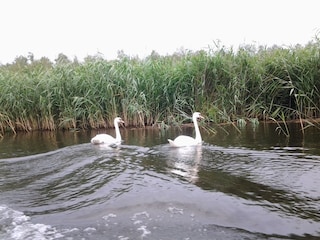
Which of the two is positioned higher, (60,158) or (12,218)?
(60,158)

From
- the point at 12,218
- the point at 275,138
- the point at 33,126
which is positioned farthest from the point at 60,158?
the point at 33,126

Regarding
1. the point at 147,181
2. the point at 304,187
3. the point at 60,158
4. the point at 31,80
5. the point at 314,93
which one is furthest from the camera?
the point at 31,80

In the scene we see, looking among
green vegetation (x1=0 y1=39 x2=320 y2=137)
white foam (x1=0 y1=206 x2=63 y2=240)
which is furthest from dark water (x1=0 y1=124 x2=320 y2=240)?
green vegetation (x1=0 y1=39 x2=320 y2=137)

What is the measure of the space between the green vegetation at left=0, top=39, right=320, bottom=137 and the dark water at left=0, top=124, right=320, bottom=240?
357 cm

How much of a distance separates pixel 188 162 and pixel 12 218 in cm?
327

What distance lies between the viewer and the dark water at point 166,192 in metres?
4.36

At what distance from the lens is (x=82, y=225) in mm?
4582

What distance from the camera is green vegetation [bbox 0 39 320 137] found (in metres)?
12.1

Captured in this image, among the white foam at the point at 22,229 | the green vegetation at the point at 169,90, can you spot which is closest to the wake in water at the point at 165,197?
Answer: the white foam at the point at 22,229

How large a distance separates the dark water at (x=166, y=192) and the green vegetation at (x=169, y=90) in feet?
11.7

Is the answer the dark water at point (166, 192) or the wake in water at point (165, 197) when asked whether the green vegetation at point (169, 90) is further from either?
the wake in water at point (165, 197)

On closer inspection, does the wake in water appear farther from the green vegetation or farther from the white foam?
the green vegetation

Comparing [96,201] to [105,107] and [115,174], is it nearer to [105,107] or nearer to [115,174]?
[115,174]

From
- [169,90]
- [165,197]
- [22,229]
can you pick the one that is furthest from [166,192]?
[169,90]
